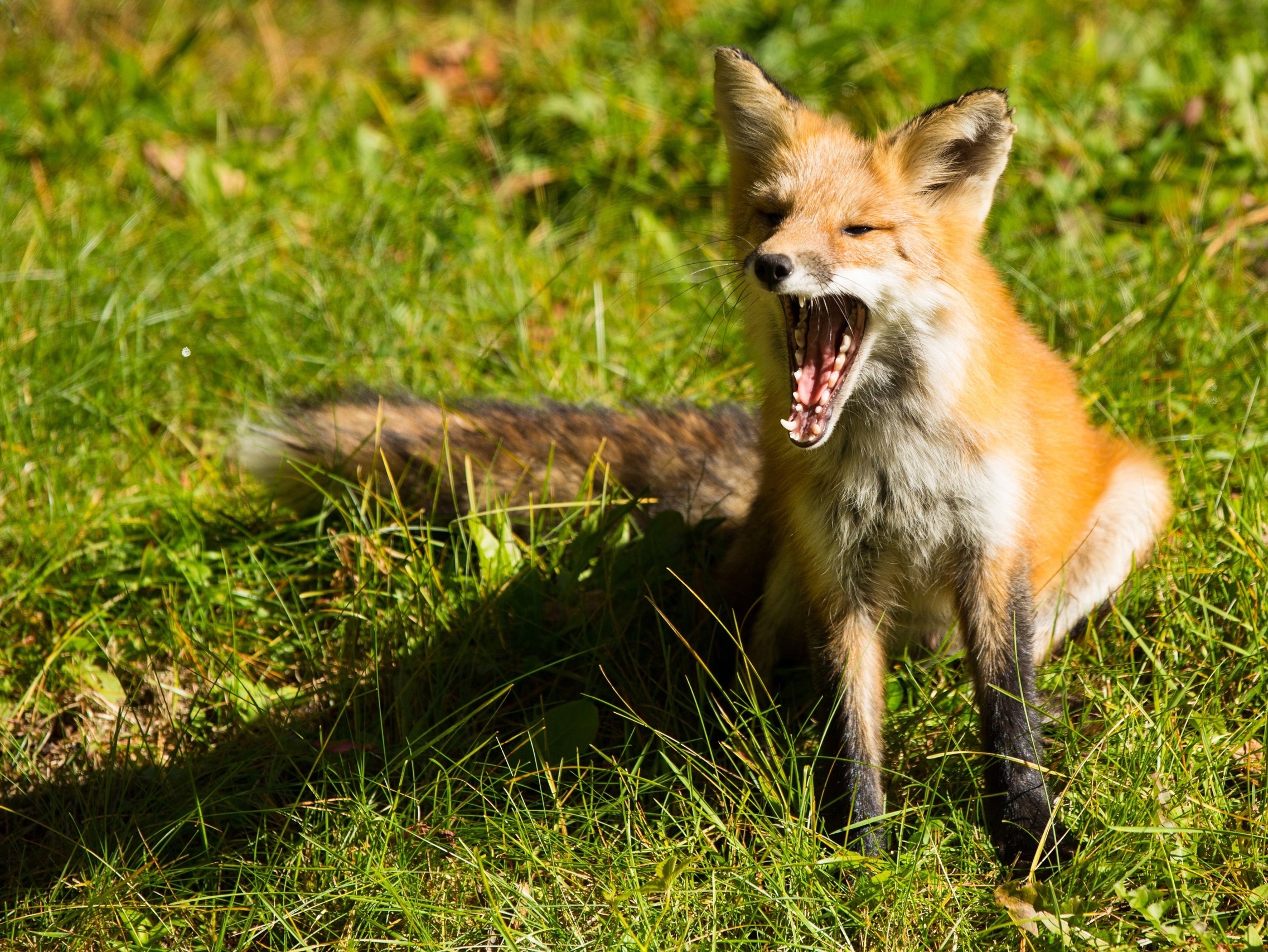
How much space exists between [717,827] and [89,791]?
1.82 m

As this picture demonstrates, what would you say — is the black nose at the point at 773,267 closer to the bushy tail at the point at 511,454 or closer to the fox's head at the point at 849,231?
the fox's head at the point at 849,231

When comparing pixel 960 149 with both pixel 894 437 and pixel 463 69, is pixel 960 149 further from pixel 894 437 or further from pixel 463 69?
pixel 463 69

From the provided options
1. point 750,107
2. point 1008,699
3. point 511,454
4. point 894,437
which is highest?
point 750,107

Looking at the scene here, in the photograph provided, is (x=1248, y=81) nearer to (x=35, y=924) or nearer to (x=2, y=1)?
(x=2, y=1)

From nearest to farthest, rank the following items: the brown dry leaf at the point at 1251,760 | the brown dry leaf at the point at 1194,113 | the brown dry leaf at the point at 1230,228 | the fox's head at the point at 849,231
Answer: the fox's head at the point at 849,231
the brown dry leaf at the point at 1251,760
the brown dry leaf at the point at 1230,228
the brown dry leaf at the point at 1194,113

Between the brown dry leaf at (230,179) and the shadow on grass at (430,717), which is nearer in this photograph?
the shadow on grass at (430,717)

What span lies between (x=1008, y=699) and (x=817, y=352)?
3.36ft

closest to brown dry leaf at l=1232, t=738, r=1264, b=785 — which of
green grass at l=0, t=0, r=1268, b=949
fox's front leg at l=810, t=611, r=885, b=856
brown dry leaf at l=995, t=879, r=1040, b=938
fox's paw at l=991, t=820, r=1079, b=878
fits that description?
green grass at l=0, t=0, r=1268, b=949

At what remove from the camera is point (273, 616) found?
11.9 feet

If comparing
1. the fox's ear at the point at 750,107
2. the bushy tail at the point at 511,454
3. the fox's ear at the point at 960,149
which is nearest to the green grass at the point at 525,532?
the bushy tail at the point at 511,454

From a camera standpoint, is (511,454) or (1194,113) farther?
(1194,113)

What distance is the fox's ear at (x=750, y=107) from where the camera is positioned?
9.46 feet

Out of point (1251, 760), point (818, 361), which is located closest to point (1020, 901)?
point (1251, 760)

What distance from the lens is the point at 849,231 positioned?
8.76 feet
